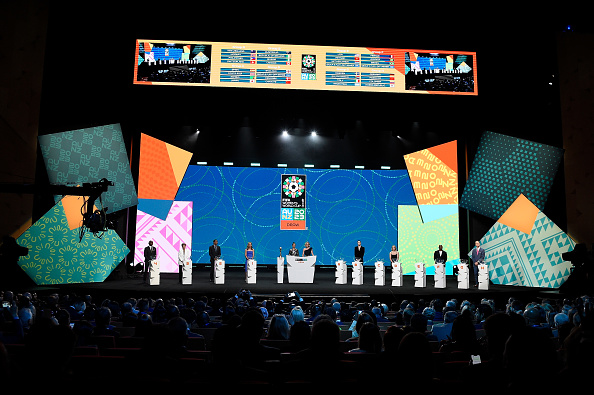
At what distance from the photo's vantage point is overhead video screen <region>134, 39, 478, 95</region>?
1188 cm

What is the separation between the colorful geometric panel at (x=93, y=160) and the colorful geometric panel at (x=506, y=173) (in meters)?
10.2

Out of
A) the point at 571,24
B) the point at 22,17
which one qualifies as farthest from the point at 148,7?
the point at 571,24

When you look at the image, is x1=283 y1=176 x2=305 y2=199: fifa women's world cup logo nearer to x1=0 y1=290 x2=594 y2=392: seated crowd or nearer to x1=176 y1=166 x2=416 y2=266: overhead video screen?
x1=176 y1=166 x2=416 y2=266: overhead video screen

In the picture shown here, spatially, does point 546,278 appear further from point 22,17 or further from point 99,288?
point 22,17

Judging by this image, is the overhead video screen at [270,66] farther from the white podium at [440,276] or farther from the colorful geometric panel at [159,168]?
the white podium at [440,276]

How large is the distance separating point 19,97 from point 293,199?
25.9 feet

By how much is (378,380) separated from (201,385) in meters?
0.91

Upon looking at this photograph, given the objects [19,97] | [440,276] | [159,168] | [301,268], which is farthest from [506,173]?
[19,97]

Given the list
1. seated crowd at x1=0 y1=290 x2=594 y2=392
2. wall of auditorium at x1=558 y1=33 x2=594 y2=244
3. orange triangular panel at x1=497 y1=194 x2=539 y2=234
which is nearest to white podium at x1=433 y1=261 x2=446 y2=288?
orange triangular panel at x1=497 y1=194 x2=539 y2=234

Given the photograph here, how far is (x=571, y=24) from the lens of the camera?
Answer: 10.9 m

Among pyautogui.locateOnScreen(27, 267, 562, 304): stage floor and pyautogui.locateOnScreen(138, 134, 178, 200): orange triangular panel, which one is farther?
pyautogui.locateOnScreen(138, 134, 178, 200): orange triangular panel

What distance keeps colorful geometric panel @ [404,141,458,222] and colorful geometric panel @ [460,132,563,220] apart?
0.49m

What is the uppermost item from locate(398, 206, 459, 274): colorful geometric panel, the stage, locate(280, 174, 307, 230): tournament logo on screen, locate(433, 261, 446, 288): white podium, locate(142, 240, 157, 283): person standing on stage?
locate(280, 174, 307, 230): tournament logo on screen

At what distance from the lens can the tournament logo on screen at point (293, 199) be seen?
15.0m
